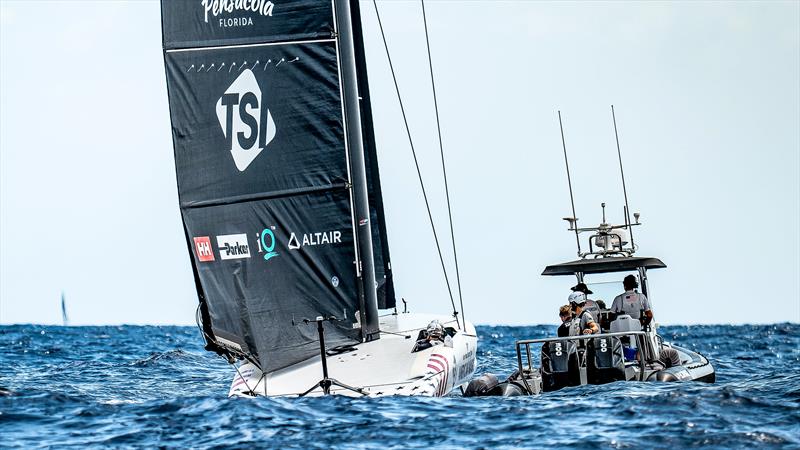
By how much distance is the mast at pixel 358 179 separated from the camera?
17.7m

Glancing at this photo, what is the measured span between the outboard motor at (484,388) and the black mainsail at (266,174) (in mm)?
2152

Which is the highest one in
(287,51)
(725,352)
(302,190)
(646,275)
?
(287,51)

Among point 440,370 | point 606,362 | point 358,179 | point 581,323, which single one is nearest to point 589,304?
point 581,323

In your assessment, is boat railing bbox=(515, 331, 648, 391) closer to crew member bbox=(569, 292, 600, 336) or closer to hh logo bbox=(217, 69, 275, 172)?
crew member bbox=(569, 292, 600, 336)

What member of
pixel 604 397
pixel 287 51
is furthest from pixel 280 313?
pixel 604 397

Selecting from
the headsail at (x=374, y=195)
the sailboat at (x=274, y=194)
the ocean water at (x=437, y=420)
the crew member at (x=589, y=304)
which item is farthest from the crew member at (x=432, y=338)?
the headsail at (x=374, y=195)

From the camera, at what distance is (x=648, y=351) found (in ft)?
58.0

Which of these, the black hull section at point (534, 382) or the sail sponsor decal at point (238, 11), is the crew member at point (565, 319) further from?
the sail sponsor decal at point (238, 11)

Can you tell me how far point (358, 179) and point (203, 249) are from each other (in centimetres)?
257

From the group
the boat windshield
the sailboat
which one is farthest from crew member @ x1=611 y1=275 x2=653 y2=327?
the sailboat

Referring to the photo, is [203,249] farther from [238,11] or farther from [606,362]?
[606,362]

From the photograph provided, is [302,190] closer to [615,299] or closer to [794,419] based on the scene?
[615,299]

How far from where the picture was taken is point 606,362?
16.0 meters

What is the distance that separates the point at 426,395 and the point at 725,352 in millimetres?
18862
